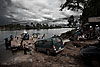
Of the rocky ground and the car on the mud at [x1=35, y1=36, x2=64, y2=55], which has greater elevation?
the car on the mud at [x1=35, y1=36, x2=64, y2=55]

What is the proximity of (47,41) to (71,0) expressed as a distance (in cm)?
1819

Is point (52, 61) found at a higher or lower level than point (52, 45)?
lower

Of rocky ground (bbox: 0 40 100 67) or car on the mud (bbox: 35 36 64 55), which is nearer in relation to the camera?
rocky ground (bbox: 0 40 100 67)

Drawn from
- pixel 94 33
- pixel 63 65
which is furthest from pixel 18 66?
pixel 94 33

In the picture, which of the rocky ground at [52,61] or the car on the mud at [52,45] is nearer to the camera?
the rocky ground at [52,61]

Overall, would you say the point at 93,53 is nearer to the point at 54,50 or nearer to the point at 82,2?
the point at 54,50

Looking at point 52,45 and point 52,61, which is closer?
point 52,61

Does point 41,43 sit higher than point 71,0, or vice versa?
point 71,0

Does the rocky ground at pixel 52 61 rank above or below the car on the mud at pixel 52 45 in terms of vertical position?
below

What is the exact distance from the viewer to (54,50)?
349 inches

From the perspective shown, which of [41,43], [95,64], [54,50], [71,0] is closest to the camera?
[95,64]

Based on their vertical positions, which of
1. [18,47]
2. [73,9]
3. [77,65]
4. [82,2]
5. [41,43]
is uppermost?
[82,2]

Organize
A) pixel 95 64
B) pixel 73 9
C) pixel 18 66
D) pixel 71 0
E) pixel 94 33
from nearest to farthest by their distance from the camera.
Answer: pixel 95 64 < pixel 18 66 < pixel 94 33 < pixel 71 0 < pixel 73 9

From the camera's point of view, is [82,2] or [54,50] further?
[82,2]
